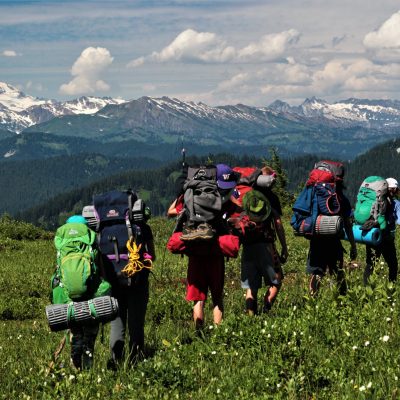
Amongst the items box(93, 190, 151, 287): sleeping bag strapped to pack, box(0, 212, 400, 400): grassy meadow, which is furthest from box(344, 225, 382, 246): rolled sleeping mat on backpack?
box(93, 190, 151, 287): sleeping bag strapped to pack

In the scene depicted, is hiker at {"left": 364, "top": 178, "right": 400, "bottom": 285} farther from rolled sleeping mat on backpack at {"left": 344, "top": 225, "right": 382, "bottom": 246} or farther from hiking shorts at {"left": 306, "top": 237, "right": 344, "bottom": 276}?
hiking shorts at {"left": 306, "top": 237, "right": 344, "bottom": 276}

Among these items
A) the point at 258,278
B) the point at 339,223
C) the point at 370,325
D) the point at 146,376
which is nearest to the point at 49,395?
the point at 146,376

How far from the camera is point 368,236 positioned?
9.71 metres

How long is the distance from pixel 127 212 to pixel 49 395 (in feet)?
7.38

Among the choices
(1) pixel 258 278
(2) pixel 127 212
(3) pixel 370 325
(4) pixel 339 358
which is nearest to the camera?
(4) pixel 339 358

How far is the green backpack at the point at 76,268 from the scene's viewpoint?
6000 millimetres

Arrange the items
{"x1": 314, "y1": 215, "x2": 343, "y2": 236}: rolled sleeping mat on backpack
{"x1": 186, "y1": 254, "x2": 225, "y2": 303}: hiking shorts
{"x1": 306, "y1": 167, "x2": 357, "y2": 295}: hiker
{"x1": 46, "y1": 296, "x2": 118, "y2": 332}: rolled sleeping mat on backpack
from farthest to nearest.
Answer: {"x1": 306, "y1": 167, "x2": 357, "y2": 295}: hiker < {"x1": 314, "y1": 215, "x2": 343, "y2": 236}: rolled sleeping mat on backpack < {"x1": 186, "y1": 254, "x2": 225, "y2": 303}: hiking shorts < {"x1": 46, "y1": 296, "x2": 118, "y2": 332}: rolled sleeping mat on backpack

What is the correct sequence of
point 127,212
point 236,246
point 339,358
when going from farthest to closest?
point 236,246, point 127,212, point 339,358

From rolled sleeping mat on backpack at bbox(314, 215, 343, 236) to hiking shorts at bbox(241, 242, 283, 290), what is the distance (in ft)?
2.49

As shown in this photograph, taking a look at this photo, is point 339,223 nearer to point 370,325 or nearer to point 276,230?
point 276,230

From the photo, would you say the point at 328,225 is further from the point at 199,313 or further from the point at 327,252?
the point at 199,313

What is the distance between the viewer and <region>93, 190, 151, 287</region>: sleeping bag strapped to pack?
6473 millimetres

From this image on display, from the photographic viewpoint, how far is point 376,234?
968 cm

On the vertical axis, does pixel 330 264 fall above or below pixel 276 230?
below
